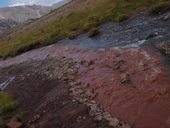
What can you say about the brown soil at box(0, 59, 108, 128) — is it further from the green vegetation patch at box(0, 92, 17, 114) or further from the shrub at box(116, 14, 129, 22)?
the shrub at box(116, 14, 129, 22)

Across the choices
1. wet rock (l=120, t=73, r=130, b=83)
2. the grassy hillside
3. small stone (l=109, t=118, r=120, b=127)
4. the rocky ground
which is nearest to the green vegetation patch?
the rocky ground

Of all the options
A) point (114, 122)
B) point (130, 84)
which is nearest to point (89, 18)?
point (130, 84)

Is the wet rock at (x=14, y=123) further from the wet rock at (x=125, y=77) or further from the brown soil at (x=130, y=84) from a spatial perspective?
the wet rock at (x=125, y=77)

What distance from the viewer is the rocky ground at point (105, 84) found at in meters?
24.6

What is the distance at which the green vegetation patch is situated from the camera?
33281mm

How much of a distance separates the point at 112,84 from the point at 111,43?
39.5 ft

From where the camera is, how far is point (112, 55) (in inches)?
1396

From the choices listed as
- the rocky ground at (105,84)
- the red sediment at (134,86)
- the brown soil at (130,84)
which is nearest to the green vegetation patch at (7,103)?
the rocky ground at (105,84)

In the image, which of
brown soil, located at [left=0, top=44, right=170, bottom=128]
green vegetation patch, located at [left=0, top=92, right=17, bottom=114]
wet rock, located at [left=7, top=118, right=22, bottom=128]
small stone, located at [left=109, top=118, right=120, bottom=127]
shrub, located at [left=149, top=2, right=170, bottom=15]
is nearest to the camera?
small stone, located at [left=109, top=118, right=120, bottom=127]

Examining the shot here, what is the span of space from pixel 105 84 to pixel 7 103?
10.5 meters

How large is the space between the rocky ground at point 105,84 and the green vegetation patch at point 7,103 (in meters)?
0.74

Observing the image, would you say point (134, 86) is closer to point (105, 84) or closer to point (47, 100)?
point (105, 84)

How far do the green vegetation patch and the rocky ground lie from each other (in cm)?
74

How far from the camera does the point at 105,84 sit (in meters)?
29.8
